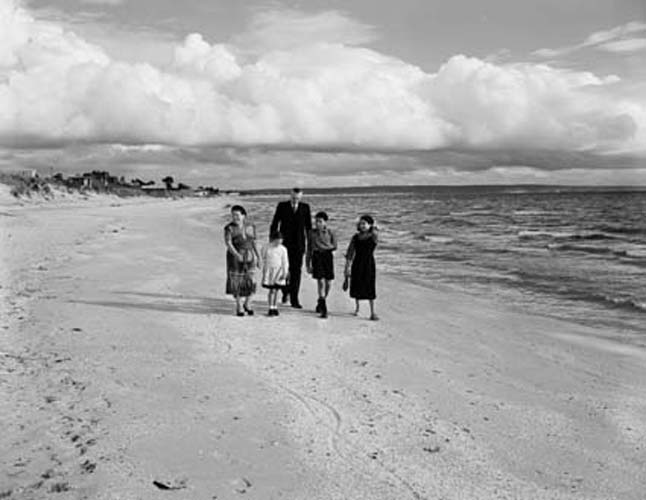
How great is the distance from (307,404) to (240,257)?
452cm

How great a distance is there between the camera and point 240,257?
1028cm

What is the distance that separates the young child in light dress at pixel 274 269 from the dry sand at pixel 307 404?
370mm

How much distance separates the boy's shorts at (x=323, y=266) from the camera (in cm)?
1077

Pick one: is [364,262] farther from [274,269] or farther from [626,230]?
[626,230]

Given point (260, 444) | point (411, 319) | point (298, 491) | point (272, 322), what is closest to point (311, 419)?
point (260, 444)

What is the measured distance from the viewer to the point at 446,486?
15.0 feet

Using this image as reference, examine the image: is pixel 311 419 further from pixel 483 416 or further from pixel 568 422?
pixel 568 422

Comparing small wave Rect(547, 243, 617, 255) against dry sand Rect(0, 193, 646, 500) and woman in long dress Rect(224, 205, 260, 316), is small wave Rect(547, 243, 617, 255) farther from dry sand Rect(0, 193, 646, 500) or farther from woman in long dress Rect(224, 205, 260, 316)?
woman in long dress Rect(224, 205, 260, 316)

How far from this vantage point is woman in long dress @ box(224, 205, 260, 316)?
10.3 m

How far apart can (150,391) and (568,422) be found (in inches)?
158

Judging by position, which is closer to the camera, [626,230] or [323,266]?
[323,266]

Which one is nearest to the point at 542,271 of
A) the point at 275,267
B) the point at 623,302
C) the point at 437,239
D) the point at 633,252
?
the point at 623,302

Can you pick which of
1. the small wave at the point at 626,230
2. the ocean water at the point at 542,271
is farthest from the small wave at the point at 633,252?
the small wave at the point at 626,230

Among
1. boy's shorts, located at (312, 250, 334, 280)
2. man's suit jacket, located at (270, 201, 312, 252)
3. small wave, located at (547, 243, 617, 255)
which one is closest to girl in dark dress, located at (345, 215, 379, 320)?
boy's shorts, located at (312, 250, 334, 280)
